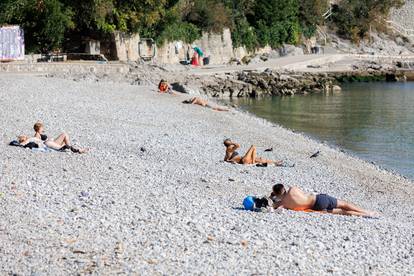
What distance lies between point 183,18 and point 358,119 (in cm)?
2696

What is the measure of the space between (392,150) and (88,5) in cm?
2375

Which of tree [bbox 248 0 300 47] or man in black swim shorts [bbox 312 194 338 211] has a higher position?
tree [bbox 248 0 300 47]

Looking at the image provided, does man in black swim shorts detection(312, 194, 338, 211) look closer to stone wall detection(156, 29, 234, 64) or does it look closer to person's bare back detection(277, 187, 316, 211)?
person's bare back detection(277, 187, 316, 211)

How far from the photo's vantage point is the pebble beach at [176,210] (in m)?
9.60

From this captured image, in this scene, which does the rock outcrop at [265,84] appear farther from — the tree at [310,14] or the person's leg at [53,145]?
the person's leg at [53,145]

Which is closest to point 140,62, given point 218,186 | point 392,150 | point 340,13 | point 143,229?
point 392,150

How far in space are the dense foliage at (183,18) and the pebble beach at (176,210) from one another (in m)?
19.9

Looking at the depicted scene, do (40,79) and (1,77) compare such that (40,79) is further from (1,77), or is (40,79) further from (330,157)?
(330,157)

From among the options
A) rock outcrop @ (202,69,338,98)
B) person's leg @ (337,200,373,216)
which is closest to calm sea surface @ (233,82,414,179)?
rock outcrop @ (202,69,338,98)

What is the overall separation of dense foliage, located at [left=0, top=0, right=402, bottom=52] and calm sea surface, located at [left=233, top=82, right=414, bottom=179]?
29.5 ft

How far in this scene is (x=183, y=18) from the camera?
59.2m

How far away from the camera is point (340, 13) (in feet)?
277

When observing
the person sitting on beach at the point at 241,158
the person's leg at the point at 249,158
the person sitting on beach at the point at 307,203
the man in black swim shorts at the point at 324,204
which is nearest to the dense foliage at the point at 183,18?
the person sitting on beach at the point at 241,158

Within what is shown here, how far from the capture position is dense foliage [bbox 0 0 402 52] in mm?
42750
